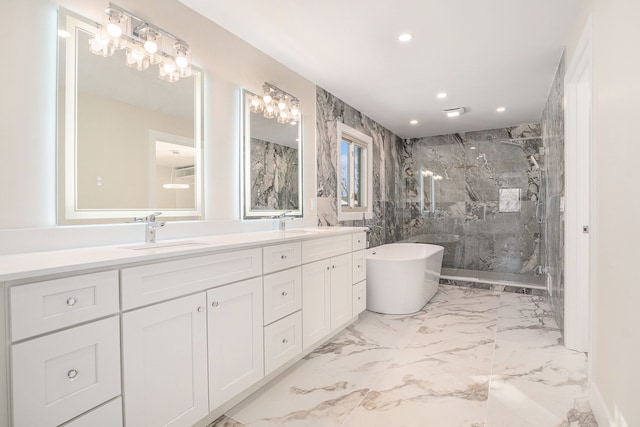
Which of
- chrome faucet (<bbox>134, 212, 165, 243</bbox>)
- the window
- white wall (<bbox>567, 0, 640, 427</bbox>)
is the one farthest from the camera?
the window

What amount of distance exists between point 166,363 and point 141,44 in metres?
1.66

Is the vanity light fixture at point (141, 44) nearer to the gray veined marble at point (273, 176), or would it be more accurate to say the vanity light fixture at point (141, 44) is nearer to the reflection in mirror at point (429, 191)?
the gray veined marble at point (273, 176)

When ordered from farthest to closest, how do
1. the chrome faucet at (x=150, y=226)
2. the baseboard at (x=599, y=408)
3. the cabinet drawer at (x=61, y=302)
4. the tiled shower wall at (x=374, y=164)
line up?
the tiled shower wall at (x=374, y=164) → the chrome faucet at (x=150, y=226) → the baseboard at (x=599, y=408) → the cabinet drawer at (x=61, y=302)

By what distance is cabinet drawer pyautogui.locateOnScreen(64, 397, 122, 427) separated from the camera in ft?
3.78

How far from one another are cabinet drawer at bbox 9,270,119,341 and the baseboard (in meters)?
2.17

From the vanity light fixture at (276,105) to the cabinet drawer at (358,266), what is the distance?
4.50 ft

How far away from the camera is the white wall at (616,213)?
4.24ft

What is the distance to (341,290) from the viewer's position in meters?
2.91

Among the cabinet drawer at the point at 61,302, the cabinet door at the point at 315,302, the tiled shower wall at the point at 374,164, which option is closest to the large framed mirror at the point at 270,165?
the tiled shower wall at the point at 374,164

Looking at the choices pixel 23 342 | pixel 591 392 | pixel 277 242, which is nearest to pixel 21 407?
pixel 23 342

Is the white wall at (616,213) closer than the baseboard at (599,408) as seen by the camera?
Yes

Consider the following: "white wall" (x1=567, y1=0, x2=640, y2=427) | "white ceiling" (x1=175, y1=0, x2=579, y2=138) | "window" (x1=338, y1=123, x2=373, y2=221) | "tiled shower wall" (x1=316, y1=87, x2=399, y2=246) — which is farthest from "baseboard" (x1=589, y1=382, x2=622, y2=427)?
"window" (x1=338, y1=123, x2=373, y2=221)

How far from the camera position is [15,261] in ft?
3.91

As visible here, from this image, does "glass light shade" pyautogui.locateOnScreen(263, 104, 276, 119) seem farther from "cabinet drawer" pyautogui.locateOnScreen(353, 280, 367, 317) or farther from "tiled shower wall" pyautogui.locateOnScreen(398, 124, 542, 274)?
"tiled shower wall" pyautogui.locateOnScreen(398, 124, 542, 274)
